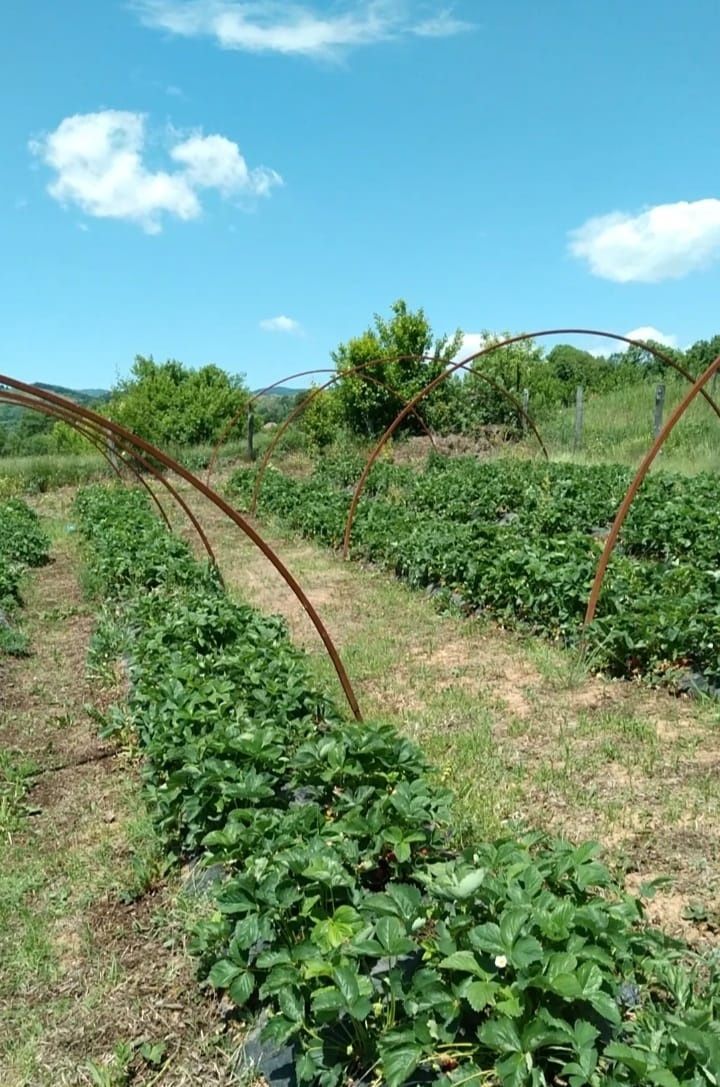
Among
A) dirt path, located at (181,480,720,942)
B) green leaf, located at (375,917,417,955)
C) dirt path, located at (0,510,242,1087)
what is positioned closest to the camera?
green leaf, located at (375,917,417,955)

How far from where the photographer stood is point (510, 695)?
214 inches

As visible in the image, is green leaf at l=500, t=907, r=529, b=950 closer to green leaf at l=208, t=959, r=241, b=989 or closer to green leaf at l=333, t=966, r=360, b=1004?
green leaf at l=333, t=966, r=360, b=1004

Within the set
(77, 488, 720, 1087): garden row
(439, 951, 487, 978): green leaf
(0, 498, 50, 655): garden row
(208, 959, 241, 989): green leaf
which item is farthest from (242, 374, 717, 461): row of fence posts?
(439, 951, 487, 978): green leaf

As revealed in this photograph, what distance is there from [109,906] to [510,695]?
2.89m

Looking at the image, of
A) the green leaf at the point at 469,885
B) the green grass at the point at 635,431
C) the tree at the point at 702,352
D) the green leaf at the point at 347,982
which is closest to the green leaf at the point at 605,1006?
the green leaf at the point at 469,885

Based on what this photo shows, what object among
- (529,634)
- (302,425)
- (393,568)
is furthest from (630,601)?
(302,425)

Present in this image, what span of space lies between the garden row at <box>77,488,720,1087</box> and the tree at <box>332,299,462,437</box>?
61.2 feet

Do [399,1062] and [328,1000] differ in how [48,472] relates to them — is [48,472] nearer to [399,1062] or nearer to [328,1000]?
[328,1000]

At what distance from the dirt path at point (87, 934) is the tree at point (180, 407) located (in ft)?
65.4

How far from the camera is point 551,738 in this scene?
4684 mm

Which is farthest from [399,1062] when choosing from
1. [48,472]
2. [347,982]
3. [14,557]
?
[48,472]

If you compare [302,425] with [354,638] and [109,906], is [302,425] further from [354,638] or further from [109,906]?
[109,906]

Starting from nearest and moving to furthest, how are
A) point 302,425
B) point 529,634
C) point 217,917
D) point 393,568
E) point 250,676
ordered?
point 217,917 < point 250,676 < point 529,634 < point 393,568 < point 302,425

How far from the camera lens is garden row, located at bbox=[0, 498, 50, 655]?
7.00 metres
